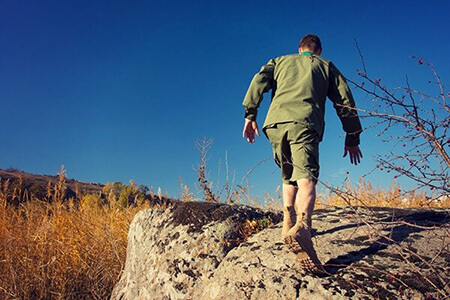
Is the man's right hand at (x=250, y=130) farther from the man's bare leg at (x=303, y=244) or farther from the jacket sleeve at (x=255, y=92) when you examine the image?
the man's bare leg at (x=303, y=244)

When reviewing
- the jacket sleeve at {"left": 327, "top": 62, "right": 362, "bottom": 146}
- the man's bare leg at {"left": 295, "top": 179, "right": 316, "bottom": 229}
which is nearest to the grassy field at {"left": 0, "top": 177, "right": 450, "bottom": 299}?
the jacket sleeve at {"left": 327, "top": 62, "right": 362, "bottom": 146}

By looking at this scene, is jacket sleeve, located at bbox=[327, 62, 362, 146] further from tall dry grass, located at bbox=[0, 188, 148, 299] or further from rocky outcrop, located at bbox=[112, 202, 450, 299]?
tall dry grass, located at bbox=[0, 188, 148, 299]

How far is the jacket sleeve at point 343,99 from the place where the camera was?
3109 mm

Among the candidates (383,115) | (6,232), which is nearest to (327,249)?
(383,115)

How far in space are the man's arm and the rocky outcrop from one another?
61cm

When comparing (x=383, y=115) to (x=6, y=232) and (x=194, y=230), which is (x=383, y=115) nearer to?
(x=194, y=230)

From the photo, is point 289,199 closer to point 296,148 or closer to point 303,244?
point 296,148

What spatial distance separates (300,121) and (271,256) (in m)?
1.04

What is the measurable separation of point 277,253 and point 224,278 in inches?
16.7

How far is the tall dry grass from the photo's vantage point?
399 cm

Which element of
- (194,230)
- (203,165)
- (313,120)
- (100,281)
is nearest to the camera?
(313,120)

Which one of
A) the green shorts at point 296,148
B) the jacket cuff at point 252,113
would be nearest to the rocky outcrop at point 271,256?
the green shorts at point 296,148

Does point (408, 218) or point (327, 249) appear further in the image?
point (408, 218)

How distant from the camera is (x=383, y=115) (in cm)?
186
